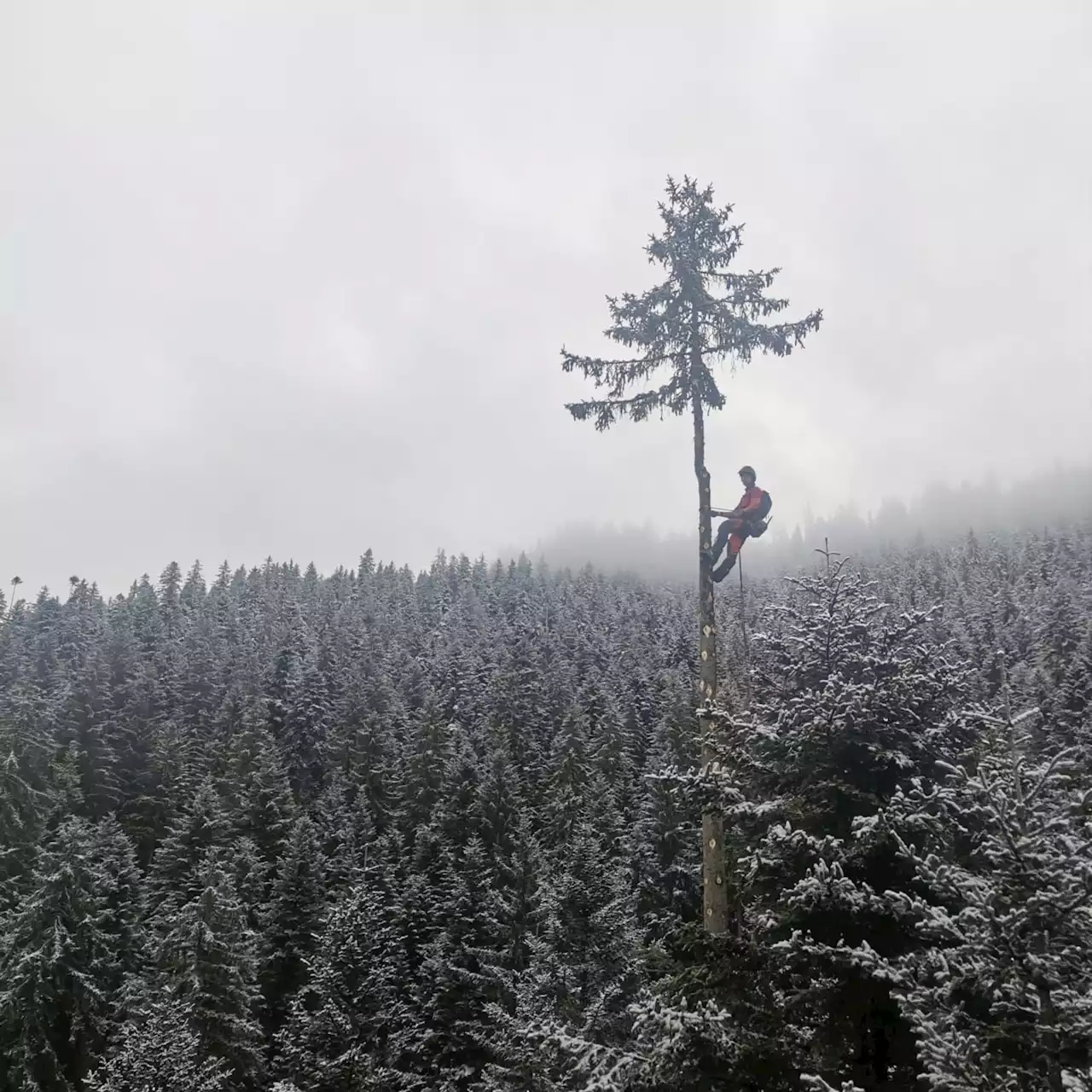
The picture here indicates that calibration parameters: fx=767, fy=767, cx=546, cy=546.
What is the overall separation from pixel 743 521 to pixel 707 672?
6.92ft

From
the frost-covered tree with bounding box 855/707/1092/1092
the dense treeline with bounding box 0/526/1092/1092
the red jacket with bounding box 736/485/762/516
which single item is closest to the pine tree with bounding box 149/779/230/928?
the dense treeline with bounding box 0/526/1092/1092

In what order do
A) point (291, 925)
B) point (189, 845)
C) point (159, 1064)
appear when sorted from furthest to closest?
point (189, 845)
point (291, 925)
point (159, 1064)

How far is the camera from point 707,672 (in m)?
10.2

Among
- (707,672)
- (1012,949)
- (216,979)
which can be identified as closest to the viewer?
(1012,949)

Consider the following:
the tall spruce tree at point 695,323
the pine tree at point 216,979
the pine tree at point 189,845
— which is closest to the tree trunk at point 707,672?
the tall spruce tree at point 695,323

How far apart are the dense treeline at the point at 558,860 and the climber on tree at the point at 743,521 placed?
0.72 m

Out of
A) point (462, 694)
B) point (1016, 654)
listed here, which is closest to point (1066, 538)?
point (1016, 654)

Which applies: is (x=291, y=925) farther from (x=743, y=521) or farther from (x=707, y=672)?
(x=743, y=521)

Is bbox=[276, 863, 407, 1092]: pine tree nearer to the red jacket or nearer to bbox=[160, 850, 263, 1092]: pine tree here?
bbox=[160, 850, 263, 1092]: pine tree

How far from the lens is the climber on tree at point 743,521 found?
411 inches

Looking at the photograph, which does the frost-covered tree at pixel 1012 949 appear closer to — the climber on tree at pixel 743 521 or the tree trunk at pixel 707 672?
the tree trunk at pixel 707 672

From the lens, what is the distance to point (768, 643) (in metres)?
8.73

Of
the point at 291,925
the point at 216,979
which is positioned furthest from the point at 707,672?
the point at 291,925

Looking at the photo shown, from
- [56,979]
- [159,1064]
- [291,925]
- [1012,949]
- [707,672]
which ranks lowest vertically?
[159,1064]
